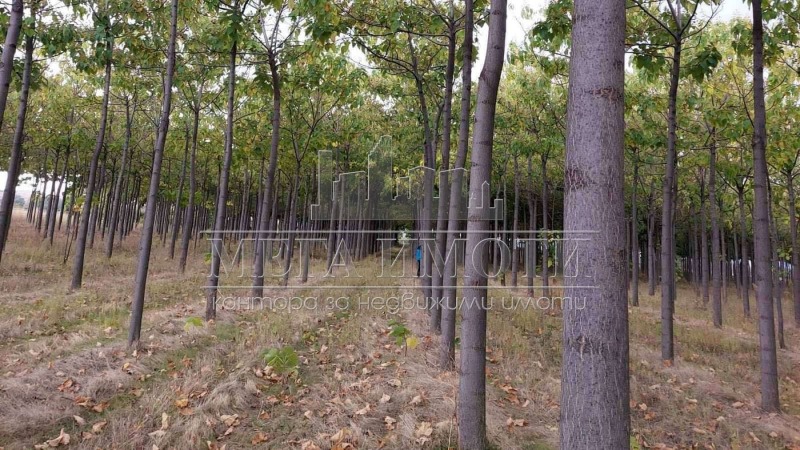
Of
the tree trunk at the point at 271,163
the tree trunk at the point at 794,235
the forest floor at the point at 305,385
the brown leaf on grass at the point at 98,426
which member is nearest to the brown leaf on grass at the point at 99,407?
the forest floor at the point at 305,385

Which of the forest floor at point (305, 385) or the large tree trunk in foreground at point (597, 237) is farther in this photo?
the forest floor at point (305, 385)

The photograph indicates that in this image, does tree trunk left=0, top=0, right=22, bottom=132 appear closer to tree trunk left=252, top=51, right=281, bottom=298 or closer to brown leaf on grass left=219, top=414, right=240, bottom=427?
brown leaf on grass left=219, top=414, right=240, bottom=427

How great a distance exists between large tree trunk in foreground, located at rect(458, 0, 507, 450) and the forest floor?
0.34 metres

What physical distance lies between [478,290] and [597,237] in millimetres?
1995

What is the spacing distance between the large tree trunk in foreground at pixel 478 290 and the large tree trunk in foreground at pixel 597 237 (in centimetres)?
179

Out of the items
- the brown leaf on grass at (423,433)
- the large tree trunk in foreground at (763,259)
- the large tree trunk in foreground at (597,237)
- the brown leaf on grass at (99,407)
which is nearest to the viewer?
the large tree trunk in foreground at (597,237)

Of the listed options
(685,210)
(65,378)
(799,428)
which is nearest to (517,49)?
(799,428)

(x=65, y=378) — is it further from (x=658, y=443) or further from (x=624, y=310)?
(x=658, y=443)

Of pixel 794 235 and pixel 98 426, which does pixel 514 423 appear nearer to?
pixel 98 426

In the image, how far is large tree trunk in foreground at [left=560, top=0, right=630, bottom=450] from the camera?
2.00 metres

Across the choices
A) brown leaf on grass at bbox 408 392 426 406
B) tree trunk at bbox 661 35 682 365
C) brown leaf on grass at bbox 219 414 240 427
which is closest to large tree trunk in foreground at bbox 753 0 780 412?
tree trunk at bbox 661 35 682 365

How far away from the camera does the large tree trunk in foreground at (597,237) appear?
200 cm

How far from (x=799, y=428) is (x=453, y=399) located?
4804mm

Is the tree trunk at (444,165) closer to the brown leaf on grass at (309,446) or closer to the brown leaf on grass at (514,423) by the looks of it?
the brown leaf on grass at (514,423)
